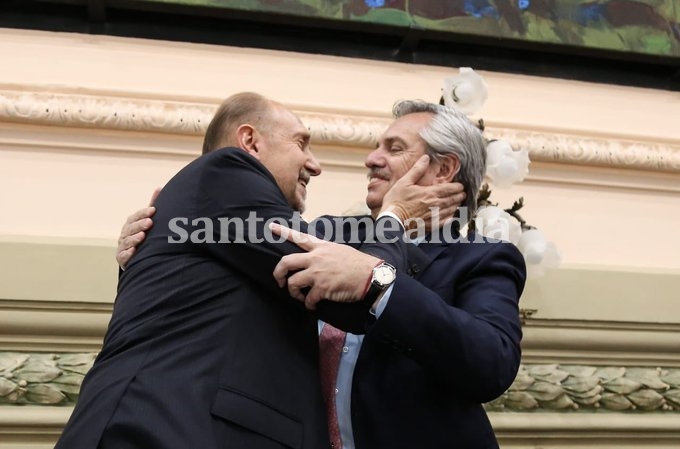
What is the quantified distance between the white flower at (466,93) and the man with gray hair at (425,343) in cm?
59

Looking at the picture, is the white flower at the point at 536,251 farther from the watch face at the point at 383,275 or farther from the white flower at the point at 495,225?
the watch face at the point at 383,275

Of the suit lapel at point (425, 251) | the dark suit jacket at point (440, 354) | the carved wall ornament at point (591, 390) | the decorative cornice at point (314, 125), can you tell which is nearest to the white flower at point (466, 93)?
the decorative cornice at point (314, 125)

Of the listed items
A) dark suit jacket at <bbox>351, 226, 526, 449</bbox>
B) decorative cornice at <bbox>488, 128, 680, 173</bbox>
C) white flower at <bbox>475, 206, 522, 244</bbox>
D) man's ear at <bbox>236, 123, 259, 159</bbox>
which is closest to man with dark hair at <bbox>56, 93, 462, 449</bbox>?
dark suit jacket at <bbox>351, 226, 526, 449</bbox>

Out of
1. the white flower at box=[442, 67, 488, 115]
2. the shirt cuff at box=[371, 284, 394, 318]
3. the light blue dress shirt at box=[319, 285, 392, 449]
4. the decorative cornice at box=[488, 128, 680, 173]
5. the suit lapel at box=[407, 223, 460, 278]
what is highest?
the decorative cornice at box=[488, 128, 680, 173]

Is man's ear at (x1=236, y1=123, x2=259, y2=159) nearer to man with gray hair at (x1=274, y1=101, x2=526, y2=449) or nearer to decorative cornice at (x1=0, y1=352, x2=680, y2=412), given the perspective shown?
man with gray hair at (x1=274, y1=101, x2=526, y2=449)

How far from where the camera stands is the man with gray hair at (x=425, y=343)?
6.03 feet

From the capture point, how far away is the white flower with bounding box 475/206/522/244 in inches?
110

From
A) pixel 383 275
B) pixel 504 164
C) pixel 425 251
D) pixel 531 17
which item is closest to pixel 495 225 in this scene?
pixel 504 164

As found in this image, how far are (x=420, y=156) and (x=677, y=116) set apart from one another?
1889 mm

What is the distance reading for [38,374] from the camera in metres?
2.78

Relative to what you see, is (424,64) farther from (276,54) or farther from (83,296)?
(83,296)

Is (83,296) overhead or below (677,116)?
below

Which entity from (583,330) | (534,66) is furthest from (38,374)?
(534,66)

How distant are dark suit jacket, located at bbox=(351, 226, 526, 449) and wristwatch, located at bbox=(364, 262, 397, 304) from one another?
2 cm
